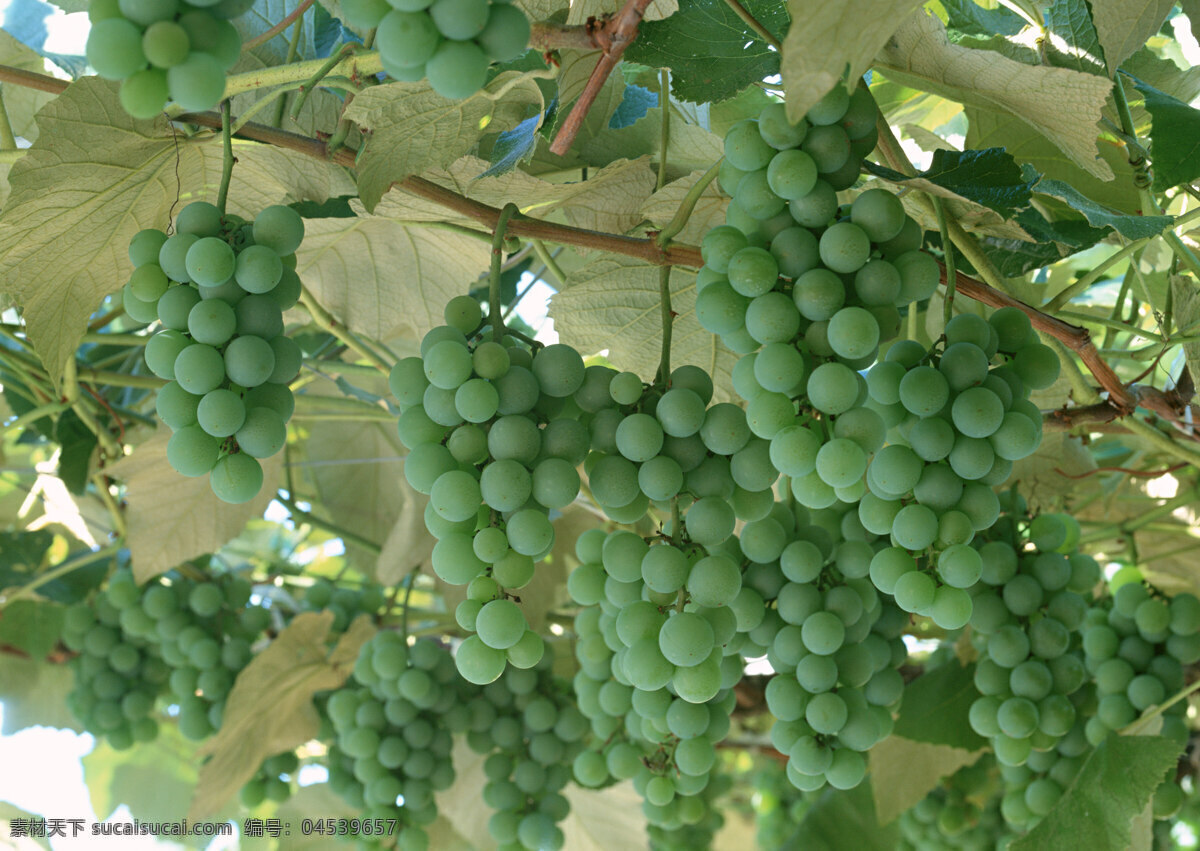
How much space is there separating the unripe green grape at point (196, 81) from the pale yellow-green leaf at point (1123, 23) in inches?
22.6

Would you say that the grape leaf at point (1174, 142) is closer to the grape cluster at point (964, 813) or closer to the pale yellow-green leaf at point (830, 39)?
the pale yellow-green leaf at point (830, 39)

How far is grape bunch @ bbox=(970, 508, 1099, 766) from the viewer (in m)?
0.84

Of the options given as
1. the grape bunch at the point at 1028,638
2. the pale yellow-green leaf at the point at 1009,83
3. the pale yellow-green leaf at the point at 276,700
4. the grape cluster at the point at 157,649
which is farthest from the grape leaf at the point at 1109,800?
the grape cluster at the point at 157,649

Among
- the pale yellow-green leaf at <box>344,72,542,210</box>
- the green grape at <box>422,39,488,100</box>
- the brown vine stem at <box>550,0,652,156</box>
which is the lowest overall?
the pale yellow-green leaf at <box>344,72,542,210</box>

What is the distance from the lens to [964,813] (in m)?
1.29

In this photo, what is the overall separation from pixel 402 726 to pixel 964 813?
0.76 metres

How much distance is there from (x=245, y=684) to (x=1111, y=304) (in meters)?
1.33

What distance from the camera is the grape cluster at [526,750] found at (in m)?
1.11

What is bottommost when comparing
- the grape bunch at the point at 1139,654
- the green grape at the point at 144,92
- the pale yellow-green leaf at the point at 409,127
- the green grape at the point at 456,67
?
the grape bunch at the point at 1139,654

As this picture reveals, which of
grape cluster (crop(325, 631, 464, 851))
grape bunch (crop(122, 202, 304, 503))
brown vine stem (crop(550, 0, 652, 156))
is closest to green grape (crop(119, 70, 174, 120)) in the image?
grape bunch (crop(122, 202, 304, 503))

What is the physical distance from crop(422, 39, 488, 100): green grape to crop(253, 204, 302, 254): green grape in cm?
15

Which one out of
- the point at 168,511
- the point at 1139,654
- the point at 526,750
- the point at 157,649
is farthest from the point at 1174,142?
the point at 157,649

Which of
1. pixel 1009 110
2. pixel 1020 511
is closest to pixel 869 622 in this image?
pixel 1020 511

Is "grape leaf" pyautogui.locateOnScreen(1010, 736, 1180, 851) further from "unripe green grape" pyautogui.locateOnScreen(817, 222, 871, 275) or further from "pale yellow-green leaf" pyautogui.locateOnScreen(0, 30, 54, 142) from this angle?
"pale yellow-green leaf" pyautogui.locateOnScreen(0, 30, 54, 142)
